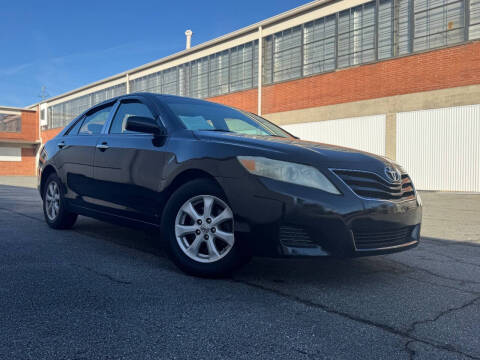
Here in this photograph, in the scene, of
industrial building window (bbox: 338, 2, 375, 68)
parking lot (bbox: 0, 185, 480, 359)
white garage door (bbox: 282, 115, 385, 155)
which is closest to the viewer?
parking lot (bbox: 0, 185, 480, 359)

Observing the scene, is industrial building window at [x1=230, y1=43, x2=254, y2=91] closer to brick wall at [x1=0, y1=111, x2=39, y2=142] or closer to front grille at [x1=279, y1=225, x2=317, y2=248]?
front grille at [x1=279, y1=225, x2=317, y2=248]

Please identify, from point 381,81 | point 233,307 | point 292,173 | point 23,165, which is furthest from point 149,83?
point 233,307

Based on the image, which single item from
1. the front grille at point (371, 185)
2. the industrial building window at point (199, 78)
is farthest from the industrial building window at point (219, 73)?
the front grille at point (371, 185)

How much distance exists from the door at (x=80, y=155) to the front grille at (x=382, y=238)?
2816 millimetres

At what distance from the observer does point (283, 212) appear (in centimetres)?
281

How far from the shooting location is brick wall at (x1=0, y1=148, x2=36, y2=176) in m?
39.3

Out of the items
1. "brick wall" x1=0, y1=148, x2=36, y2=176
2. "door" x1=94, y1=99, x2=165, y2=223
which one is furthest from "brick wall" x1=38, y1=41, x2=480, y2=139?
"brick wall" x1=0, y1=148, x2=36, y2=176

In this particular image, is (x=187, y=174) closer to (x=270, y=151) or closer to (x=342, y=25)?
(x=270, y=151)

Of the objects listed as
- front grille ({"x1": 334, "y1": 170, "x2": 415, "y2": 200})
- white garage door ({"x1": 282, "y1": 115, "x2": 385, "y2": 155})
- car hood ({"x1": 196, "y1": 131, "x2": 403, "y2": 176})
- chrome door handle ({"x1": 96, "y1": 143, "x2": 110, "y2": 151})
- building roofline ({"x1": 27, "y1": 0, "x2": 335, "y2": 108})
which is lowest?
front grille ({"x1": 334, "y1": 170, "x2": 415, "y2": 200})

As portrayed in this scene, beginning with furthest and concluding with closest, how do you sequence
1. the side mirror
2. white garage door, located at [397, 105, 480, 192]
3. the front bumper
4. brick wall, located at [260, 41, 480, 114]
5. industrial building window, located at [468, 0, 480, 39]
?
brick wall, located at [260, 41, 480, 114], white garage door, located at [397, 105, 480, 192], industrial building window, located at [468, 0, 480, 39], the side mirror, the front bumper

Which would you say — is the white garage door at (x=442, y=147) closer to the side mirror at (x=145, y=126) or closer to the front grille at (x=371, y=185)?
the front grille at (x=371, y=185)

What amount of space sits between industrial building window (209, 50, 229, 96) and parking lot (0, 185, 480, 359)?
2036 cm

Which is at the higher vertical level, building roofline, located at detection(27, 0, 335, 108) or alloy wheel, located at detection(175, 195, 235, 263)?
building roofline, located at detection(27, 0, 335, 108)

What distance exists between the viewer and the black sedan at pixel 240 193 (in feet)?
9.28
